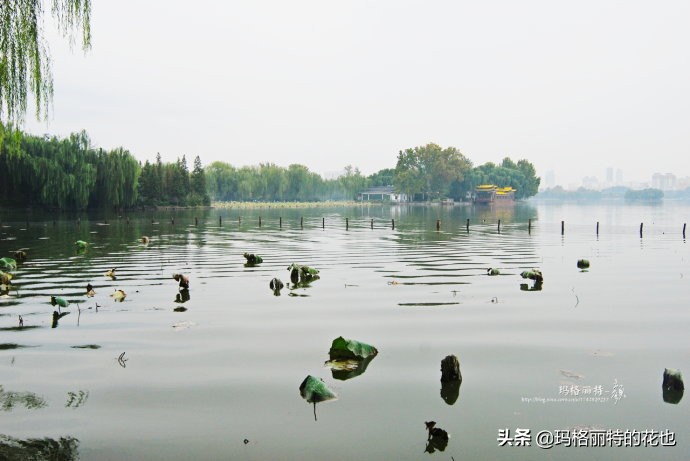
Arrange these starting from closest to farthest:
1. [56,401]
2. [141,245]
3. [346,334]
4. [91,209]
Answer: [56,401], [346,334], [141,245], [91,209]

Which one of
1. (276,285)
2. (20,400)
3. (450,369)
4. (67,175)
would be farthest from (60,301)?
(67,175)

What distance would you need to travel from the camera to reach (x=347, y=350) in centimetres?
901

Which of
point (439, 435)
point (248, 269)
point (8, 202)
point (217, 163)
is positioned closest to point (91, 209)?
point (8, 202)

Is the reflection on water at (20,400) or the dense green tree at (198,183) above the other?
the dense green tree at (198,183)

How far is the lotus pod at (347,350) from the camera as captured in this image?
900 centimetres

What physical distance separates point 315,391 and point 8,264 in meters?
17.5

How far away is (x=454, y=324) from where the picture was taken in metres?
11.9

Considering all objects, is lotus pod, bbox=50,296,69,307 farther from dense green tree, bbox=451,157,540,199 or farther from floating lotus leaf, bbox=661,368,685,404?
dense green tree, bbox=451,157,540,199

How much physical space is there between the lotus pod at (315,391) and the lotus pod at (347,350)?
147 cm

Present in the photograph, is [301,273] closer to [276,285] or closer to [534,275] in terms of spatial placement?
[276,285]

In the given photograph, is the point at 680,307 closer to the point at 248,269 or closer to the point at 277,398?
the point at 277,398

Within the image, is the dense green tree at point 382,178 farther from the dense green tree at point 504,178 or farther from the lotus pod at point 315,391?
the lotus pod at point 315,391

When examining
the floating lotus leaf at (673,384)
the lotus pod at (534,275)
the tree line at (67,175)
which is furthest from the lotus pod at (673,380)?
the tree line at (67,175)

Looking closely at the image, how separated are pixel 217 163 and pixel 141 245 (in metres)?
135
